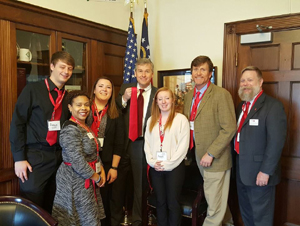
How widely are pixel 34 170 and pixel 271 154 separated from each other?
6.58 ft

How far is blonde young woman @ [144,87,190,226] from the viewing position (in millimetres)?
2314

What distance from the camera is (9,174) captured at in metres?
2.37

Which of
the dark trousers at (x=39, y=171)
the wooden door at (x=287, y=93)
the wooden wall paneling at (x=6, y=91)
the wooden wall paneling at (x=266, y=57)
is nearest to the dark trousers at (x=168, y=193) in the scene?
the dark trousers at (x=39, y=171)

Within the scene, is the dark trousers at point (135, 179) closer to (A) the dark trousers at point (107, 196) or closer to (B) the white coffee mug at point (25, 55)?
(A) the dark trousers at point (107, 196)

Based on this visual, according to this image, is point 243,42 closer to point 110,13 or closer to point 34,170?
point 110,13

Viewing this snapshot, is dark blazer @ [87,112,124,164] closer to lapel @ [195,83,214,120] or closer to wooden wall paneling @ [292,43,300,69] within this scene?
lapel @ [195,83,214,120]

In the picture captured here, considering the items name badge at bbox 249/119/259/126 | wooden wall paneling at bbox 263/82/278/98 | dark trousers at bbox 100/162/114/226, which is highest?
wooden wall paneling at bbox 263/82/278/98

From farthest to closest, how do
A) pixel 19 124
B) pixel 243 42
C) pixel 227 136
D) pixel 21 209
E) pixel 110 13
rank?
pixel 110 13
pixel 243 42
pixel 227 136
pixel 19 124
pixel 21 209

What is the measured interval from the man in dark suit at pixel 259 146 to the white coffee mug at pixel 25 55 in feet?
6.77

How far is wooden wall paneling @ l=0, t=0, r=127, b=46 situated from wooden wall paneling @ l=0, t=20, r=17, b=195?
0.13 m

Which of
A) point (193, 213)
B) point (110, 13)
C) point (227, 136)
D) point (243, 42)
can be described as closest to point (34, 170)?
point (193, 213)

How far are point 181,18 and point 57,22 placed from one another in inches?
62.4

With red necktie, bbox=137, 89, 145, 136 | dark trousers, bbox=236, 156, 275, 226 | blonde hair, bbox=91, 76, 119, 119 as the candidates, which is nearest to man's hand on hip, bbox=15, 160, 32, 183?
blonde hair, bbox=91, 76, 119, 119

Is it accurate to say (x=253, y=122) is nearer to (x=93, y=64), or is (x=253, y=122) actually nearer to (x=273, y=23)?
(x=273, y=23)
